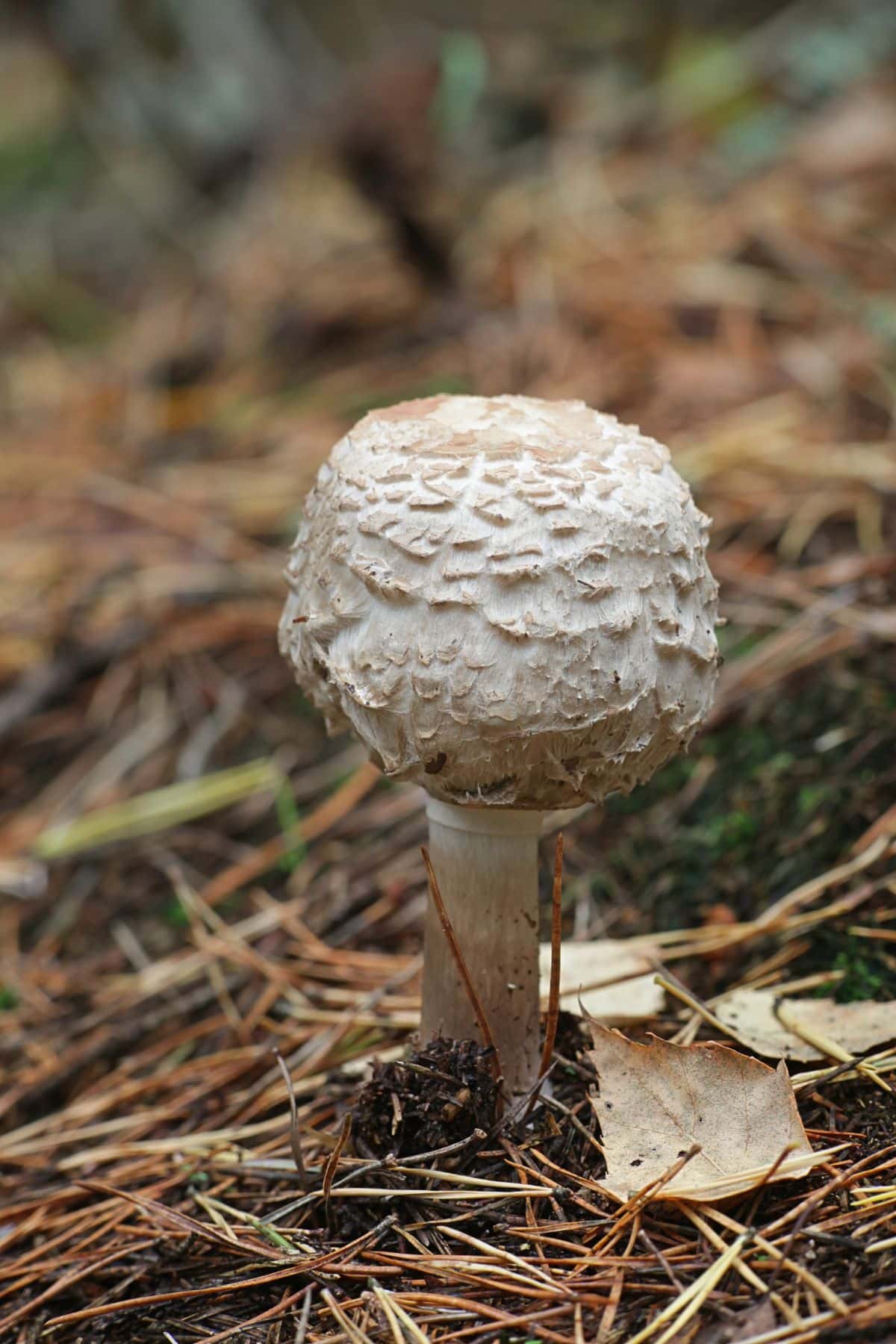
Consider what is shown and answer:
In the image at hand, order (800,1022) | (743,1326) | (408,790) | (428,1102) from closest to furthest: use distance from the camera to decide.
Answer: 1. (743,1326)
2. (428,1102)
3. (800,1022)
4. (408,790)

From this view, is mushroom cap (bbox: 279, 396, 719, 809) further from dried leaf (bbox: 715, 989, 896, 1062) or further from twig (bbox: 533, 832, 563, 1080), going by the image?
dried leaf (bbox: 715, 989, 896, 1062)

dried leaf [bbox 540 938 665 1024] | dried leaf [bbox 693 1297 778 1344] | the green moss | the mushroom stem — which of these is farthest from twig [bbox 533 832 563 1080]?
the green moss

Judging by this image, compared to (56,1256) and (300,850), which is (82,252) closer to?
(300,850)

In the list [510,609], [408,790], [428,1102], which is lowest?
[408,790]

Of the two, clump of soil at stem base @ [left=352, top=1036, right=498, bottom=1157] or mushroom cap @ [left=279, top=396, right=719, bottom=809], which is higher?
mushroom cap @ [left=279, top=396, right=719, bottom=809]

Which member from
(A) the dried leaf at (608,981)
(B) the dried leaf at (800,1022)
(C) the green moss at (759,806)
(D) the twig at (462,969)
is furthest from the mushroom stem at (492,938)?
(C) the green moss at (759,806)

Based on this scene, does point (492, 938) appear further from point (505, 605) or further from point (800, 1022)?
point (505, 605)

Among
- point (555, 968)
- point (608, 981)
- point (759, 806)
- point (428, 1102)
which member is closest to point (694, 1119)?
point (555, 968)
